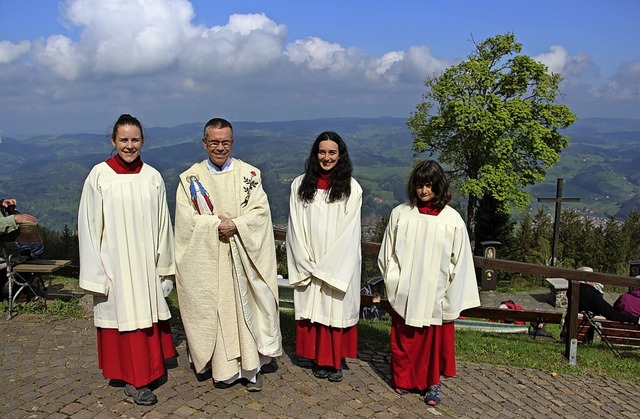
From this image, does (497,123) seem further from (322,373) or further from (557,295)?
(322,373)

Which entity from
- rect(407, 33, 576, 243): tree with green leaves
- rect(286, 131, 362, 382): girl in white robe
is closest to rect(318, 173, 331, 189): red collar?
rect(286, 131, 362, 382): girl in white robe

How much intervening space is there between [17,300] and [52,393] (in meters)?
2.96

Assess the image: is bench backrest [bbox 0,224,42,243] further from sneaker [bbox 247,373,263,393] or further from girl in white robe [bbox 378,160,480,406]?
girl in white robe [bbox 378,160,480,406]

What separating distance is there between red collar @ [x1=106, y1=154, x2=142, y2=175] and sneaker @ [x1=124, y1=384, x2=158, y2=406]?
1.70 metres

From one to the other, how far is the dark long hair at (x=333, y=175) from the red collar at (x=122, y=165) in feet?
4.49

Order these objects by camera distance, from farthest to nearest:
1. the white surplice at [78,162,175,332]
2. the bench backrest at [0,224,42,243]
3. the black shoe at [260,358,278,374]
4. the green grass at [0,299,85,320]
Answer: the green grass at [0,299,85,320] → the bench backrest at [0,224,42,243] → the black shoe at [260,358,278,374] → the white surplice at [78,162,175,332]

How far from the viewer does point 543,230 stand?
3006 cm

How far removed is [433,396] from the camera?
175 inches

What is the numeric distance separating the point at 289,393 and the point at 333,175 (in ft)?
6.18

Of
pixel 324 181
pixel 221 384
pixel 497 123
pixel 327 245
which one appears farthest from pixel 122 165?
pixel 497 123

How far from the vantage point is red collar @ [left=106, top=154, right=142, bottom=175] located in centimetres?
408

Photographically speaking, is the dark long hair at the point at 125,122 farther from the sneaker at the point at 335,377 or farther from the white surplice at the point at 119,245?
the sneaker at the point at 335,377

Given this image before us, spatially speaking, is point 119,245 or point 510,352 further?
point 510,352

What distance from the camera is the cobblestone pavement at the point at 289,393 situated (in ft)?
13.5
